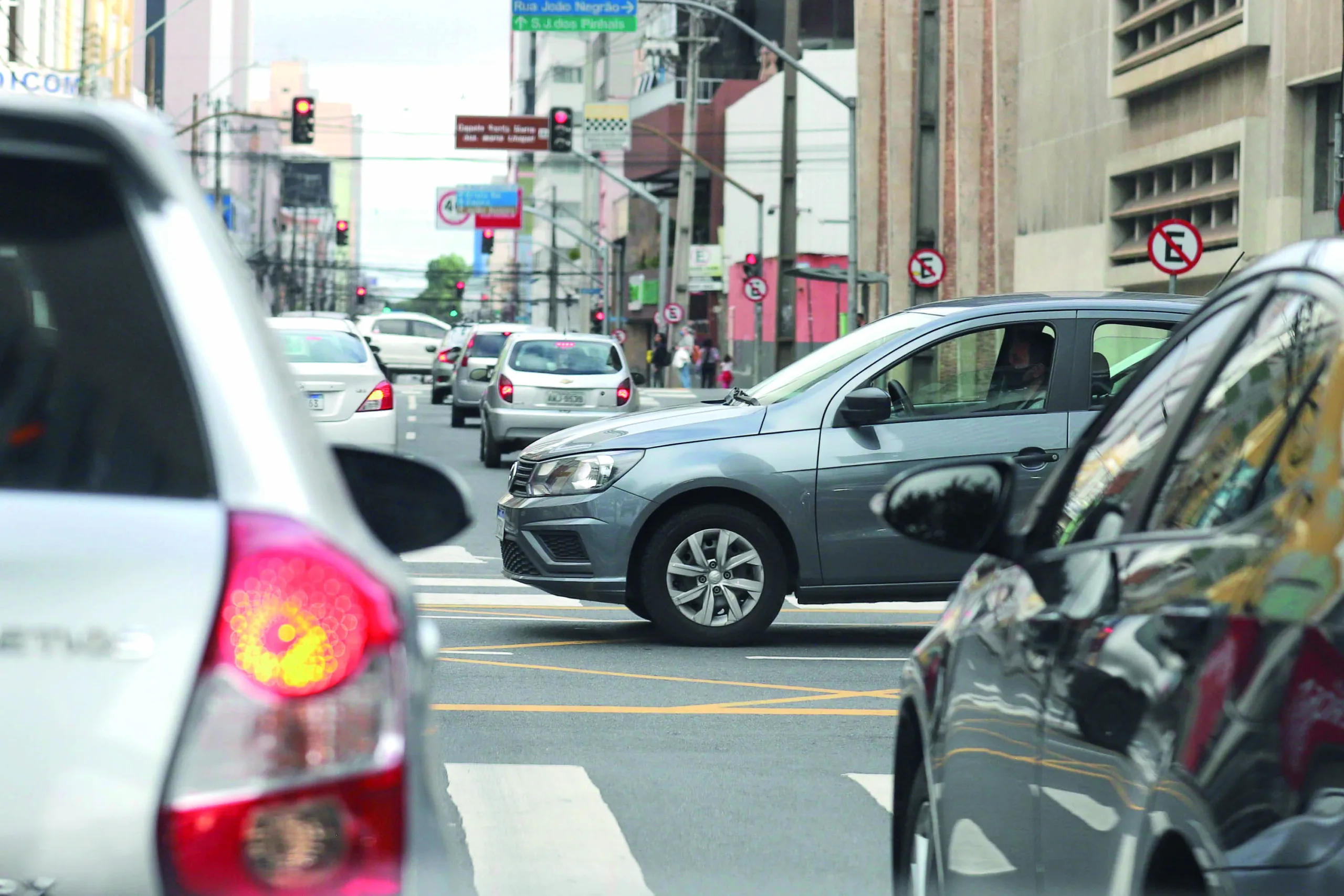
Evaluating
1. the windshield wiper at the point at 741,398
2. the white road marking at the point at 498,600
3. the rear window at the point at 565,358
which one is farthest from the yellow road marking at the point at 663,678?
the rear window at the point at 565,358

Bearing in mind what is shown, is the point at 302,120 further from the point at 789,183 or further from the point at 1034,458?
the point at 1034,458

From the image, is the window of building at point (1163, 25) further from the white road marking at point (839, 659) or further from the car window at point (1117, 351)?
the white road marking at point (839, 659)

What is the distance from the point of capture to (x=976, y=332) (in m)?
10.2

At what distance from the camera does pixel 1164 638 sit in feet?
8.87

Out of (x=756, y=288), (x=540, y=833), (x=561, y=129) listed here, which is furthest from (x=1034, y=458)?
(x=756, y=288)

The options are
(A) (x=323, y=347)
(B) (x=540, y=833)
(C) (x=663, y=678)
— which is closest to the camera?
(B) (x=540, y=833)

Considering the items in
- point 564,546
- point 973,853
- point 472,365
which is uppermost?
point 472,365

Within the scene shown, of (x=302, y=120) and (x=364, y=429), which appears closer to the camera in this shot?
(x=364, y=429)

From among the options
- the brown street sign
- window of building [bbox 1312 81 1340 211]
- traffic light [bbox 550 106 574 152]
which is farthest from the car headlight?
the brown street sign

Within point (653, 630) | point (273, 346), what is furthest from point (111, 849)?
point (653, 630)

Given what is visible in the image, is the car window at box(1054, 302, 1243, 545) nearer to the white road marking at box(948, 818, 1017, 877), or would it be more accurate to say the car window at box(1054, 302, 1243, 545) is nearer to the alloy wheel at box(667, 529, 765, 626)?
the white road marking at box(948, 818, 1017, 877)

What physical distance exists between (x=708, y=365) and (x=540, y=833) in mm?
55917

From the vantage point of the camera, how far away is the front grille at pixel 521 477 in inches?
428

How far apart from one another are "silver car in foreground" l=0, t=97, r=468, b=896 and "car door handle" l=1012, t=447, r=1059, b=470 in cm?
784
